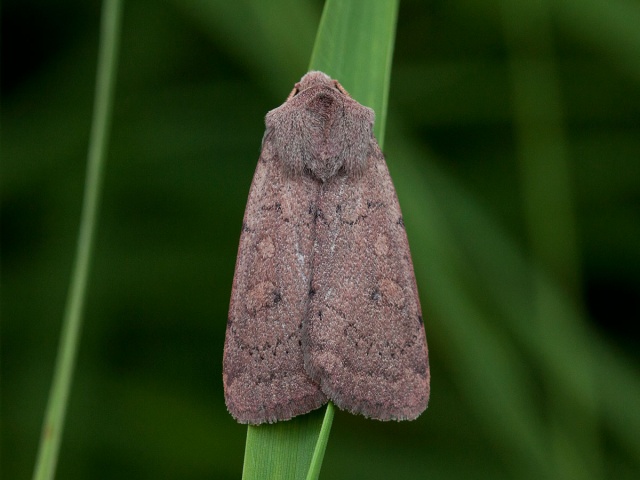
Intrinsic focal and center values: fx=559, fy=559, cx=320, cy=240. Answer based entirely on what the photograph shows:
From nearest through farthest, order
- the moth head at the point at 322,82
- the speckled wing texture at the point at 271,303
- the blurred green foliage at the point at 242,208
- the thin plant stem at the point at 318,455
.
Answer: the thin plant stem at the point at 318,455
the speckled wing texture at the point at 271,303
the moth head at the point at 322,82
the blurred green foliage at the point at 242,208

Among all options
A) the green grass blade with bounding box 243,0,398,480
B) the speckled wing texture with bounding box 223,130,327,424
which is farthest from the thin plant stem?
the speckled wing texture with bounding box 223,130,327,424

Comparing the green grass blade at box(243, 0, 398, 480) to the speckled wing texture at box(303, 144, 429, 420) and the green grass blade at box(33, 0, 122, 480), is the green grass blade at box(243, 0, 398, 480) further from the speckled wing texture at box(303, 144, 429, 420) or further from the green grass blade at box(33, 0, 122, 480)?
the green grass blade at box(33, 0, 122, 480)

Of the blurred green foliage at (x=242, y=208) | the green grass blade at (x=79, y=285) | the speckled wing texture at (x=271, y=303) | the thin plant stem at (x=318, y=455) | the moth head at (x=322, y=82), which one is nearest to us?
the thin plant stem at (x=318, y=455)

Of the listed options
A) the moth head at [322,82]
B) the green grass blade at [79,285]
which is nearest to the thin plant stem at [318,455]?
the green grass blade at [79,285]

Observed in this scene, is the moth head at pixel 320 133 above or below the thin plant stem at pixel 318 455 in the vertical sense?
above

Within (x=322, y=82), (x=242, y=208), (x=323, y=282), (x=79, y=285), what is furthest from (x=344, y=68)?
(x=242, y=208)

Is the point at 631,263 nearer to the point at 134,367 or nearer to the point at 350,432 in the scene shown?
the point at 350,432

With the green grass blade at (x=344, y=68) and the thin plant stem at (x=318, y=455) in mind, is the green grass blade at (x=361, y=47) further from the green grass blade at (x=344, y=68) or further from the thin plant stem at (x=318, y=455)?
the thin plant stem at (x=318, y=455)

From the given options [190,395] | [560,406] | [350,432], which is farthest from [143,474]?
[560,406]
